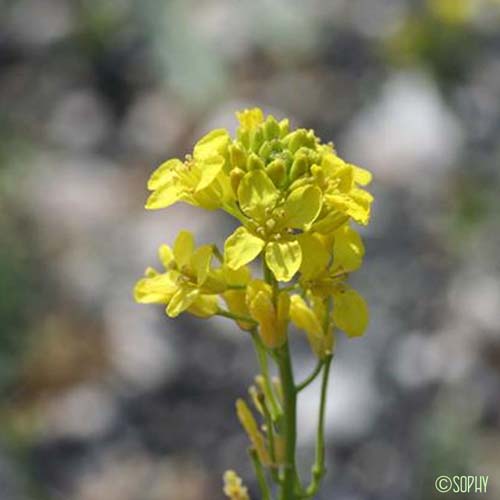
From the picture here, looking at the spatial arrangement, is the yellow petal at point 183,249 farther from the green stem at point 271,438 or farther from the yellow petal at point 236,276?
the green stem at point 271,438

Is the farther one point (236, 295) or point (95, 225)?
point (95, 225)

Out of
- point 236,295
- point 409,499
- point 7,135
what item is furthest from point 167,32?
point 236,295

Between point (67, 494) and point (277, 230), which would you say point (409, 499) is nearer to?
point (67, 494)

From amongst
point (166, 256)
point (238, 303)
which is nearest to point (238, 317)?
point (238, 303)

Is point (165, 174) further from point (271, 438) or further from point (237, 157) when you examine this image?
point (271, 438)

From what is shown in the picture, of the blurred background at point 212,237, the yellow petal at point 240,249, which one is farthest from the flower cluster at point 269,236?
the blurred background at point 212,237

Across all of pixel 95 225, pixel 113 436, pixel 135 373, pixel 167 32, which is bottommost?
pixel 113 436
